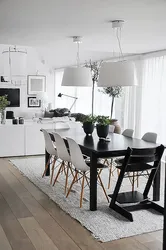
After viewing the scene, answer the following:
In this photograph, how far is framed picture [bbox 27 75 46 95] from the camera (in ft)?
42.1

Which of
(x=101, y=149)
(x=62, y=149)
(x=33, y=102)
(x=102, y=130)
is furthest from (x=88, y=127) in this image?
(x=33, y=102)

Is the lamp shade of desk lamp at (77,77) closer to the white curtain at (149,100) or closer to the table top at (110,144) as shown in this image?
the table top at (110,144)

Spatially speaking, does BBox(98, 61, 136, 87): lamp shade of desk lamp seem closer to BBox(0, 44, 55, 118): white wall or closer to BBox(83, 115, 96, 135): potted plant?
BBox(83, 115, 96, 135): potted plant

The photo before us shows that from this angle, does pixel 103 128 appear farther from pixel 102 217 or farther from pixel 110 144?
pixel 102 217

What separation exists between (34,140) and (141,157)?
12.3 ft

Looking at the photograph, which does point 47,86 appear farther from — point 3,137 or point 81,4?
point 81,4

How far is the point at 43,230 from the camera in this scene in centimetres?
356

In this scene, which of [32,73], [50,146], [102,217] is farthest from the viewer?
[32,73]

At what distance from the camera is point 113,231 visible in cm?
356

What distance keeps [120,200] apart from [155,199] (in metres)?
0.58

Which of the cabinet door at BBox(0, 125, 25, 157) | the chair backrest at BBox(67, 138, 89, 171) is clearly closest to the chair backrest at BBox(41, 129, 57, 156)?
the chair backrest at BBox(67, 138, 89, 171)

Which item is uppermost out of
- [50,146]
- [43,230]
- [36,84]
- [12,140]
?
[36,84]

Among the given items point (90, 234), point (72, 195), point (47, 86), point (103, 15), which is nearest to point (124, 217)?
point (90, 234)

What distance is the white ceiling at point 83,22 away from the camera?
11.8 ft
